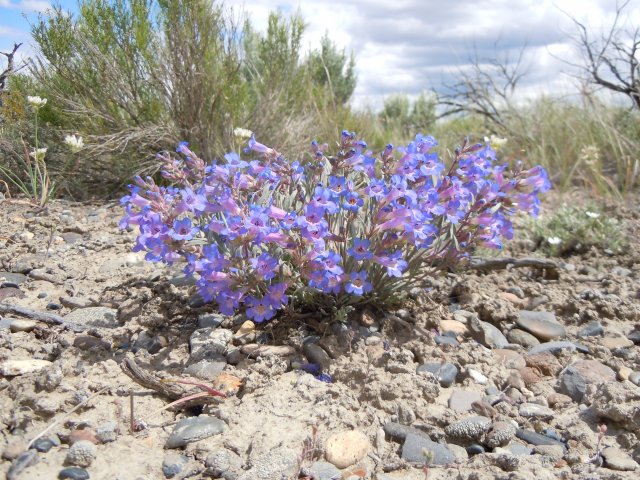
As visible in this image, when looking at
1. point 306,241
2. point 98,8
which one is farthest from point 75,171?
point 306,241

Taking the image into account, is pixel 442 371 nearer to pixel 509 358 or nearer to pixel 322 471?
pixel 509 358

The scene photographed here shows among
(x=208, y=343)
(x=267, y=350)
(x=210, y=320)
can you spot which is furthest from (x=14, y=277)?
(x=267, y=350)

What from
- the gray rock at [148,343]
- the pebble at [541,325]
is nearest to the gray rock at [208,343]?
the gray rock at [148,343]

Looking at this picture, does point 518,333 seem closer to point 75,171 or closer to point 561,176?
point 75,171

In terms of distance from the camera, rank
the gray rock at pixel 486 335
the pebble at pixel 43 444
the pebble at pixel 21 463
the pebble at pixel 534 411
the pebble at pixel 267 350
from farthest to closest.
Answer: the gray rock at pixel 486 335 → the pebble at pixel 267 350 → the pebble at pixel 534 411 → the pebble at pixel 43 444 → the pebble at pixel 21 463

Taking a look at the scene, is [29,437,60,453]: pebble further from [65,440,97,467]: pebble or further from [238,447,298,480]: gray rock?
[238,447,298,480]: gray rock

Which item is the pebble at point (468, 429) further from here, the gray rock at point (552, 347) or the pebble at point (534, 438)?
the gray rock at point (552, 347)

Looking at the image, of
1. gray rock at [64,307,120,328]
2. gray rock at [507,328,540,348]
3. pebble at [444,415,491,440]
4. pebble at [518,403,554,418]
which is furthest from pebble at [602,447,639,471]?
gray rock at [64,307,120,328]
